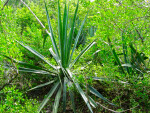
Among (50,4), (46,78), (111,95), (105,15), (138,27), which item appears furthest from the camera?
(50,4)

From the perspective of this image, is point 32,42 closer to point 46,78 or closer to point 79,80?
point 46,78

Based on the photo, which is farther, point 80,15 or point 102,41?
point 80,15

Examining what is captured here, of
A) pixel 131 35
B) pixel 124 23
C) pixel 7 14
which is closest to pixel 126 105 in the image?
pixel 131 35

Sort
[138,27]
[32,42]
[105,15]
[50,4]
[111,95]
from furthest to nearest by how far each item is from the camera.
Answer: [50,4]
[32,42]
[111,95]
[105,15]
[138,27]

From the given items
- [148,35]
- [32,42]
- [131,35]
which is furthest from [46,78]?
[148,35]

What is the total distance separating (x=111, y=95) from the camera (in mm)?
3008

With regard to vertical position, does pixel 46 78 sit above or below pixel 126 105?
above

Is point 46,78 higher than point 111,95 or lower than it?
higher

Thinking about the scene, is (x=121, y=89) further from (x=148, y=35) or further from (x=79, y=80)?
(x=148, y=35)

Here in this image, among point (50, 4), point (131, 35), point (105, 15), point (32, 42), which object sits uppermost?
point (50, 4)

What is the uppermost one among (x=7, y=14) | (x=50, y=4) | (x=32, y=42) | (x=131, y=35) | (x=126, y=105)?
(x=50, y=4)

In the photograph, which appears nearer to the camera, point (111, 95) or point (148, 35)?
point (148, 35)

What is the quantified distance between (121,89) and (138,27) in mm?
1134

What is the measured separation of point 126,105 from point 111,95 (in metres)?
0.34
